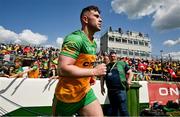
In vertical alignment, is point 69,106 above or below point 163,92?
above

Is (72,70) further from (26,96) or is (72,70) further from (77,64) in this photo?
(26,96)

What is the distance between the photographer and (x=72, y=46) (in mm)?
3115

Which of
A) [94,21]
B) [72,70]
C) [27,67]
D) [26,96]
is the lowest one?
[26,96]

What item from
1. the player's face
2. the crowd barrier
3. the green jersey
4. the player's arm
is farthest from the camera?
the crowd barrier

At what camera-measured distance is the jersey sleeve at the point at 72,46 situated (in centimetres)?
310

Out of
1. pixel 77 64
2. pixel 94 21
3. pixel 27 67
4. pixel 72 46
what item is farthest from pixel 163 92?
pixel 72 46

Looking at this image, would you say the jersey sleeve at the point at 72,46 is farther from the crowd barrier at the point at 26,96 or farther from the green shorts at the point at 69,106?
the crowd barrier at the point at 26,96

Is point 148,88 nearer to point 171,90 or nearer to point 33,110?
point 171,90

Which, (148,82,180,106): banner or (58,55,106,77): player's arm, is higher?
(58,55,106,77): player's arm

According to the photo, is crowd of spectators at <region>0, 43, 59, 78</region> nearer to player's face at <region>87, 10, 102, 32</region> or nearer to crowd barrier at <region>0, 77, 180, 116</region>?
crowd barrier at <region>0, 77, 180, 116</region>

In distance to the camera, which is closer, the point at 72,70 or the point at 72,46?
the point at 72,70

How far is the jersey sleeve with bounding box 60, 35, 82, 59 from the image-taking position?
3.10 meters

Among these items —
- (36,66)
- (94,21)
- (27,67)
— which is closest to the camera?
(94,21)

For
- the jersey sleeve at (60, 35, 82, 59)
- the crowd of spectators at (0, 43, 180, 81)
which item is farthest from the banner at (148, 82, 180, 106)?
the jersey sleeve at (60, 35, 82, 59)
